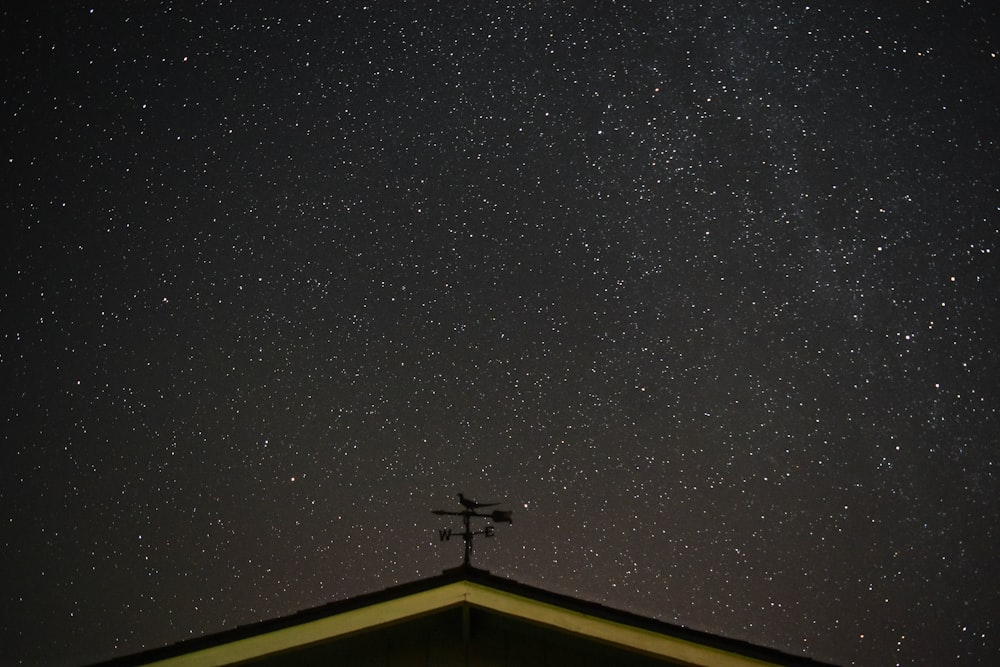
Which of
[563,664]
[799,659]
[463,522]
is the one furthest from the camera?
[463,522]

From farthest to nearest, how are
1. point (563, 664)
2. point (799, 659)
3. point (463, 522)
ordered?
point (463, 522) → point (563, 664) → point (799, 659)

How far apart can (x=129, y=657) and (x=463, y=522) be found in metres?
3.37

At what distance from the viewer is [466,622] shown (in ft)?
16.7

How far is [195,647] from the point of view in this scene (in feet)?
15.8

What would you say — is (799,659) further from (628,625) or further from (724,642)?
(628,625)

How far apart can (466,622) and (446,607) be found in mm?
170

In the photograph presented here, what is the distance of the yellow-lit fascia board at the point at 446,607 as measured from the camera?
4.76m

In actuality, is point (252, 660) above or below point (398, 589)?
below

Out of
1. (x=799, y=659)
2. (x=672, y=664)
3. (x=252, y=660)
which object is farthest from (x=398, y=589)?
(x=799, y=659)

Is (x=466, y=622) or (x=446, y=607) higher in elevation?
(x=446, y=607)

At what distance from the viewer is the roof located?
475cm

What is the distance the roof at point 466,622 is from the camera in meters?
4.75

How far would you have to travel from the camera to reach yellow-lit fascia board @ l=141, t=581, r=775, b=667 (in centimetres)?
476

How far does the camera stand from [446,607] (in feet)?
16.5
